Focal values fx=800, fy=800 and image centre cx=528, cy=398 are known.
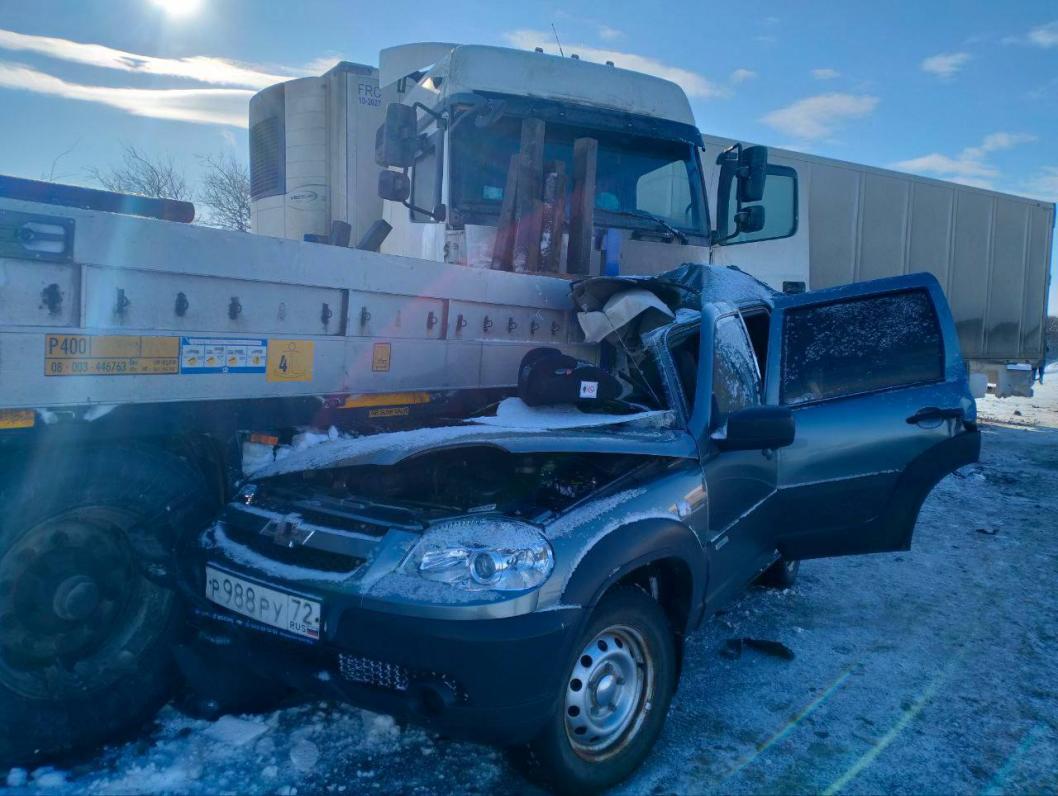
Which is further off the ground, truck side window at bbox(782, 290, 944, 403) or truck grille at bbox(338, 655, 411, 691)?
truck side window at bbox(782, 290, 944, 403)

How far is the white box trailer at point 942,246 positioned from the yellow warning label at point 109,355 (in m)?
6.86

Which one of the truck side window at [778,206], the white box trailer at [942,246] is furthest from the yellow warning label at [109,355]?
the white box trailer at [942,246]

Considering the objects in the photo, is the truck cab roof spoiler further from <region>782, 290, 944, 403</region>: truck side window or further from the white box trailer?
the white box trailer

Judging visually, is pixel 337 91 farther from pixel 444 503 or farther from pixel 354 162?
pixel 444 503

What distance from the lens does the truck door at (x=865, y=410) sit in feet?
13.3

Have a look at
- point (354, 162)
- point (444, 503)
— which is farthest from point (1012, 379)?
point (444, 503)

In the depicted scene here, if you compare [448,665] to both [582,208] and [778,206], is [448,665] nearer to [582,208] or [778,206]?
[582,208]

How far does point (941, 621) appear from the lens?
15.3 ft

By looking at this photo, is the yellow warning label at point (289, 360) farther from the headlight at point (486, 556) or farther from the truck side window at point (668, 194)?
the truck side window at point (668, 194)

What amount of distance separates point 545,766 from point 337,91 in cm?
675

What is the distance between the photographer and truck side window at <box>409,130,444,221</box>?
223 inches

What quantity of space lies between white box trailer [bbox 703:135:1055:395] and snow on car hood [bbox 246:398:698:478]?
5.78 metres

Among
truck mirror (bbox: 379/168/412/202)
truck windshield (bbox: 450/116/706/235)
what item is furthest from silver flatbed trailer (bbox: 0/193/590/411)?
truck mirror (bbox: 379/168/412/202)

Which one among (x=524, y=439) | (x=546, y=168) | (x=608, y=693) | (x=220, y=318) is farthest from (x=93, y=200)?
(x=546, y=168)
